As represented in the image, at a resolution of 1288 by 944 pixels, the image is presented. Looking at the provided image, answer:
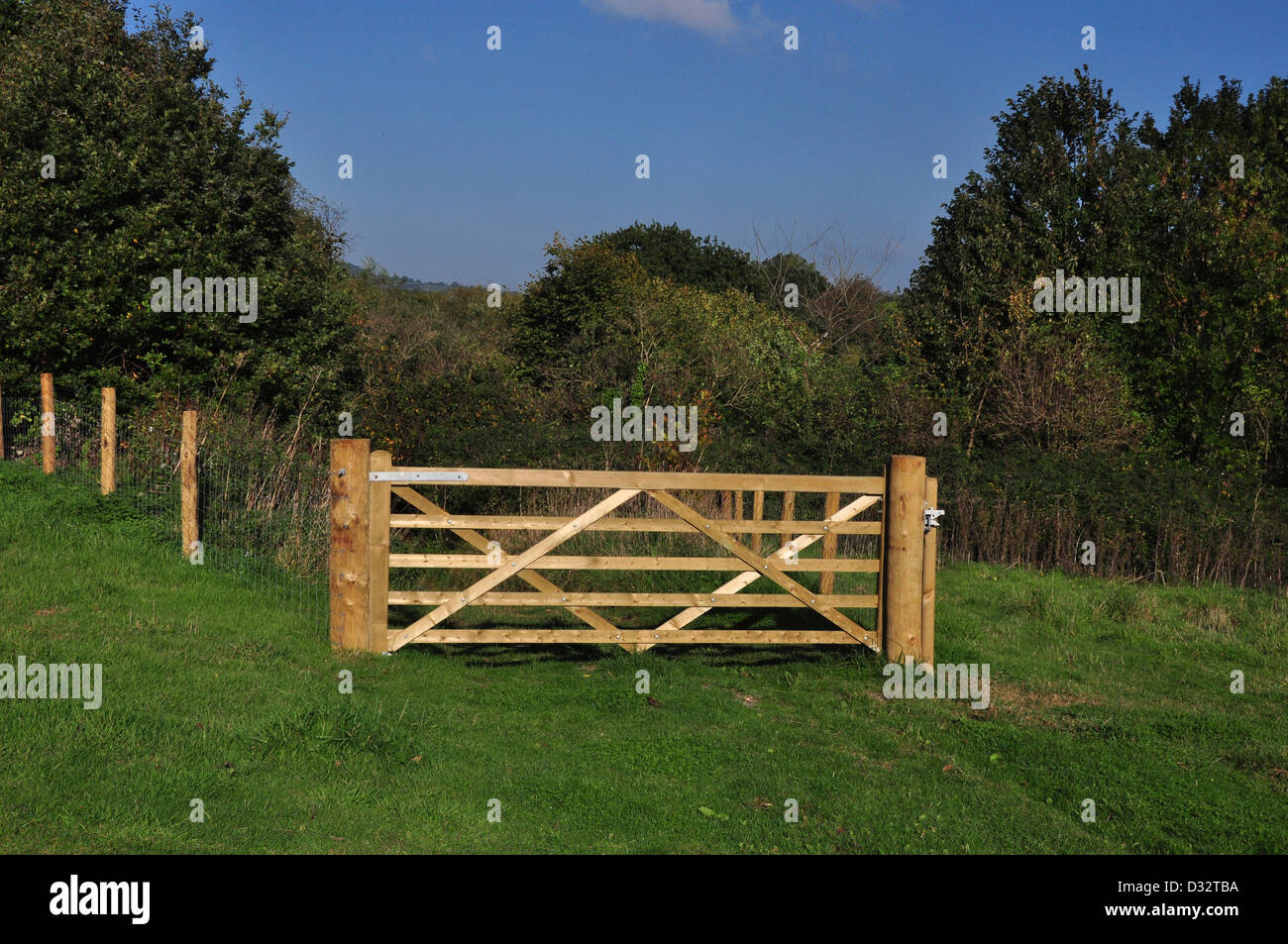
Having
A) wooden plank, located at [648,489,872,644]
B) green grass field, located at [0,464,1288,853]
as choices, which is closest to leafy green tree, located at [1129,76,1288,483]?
green grass field, located at [0,464,1288,853]

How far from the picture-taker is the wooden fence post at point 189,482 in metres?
→ 9.77

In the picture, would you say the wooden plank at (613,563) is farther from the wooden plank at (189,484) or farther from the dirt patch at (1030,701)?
the wooden plank at (189,484)

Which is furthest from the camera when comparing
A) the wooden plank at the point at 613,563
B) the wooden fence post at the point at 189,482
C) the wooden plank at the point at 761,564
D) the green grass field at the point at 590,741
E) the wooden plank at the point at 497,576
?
the wooden fence post at the point at 189,482

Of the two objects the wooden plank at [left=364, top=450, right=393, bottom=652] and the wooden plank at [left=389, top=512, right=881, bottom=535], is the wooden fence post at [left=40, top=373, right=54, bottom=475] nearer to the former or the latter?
the wooden plank at [left=364, top=450, right=393, bottom=652]

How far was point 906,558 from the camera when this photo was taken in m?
7.80

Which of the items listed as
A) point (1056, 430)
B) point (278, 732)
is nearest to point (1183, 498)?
point (1056, 430)

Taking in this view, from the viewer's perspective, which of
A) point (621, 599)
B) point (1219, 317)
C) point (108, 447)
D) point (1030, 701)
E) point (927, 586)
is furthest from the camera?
point (1219, 317)

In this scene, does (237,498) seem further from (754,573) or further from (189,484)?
(754,573)

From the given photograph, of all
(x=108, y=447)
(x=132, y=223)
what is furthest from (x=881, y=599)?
(x=132, y=223)

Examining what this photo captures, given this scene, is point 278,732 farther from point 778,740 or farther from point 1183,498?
point 1183,498

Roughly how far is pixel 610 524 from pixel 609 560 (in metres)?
0.27

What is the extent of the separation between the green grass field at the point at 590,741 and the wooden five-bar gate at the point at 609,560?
0.92 ft

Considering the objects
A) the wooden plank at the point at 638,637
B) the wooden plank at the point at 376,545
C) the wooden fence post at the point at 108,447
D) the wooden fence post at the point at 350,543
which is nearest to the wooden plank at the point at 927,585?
the wooden plank at the point at 638,637

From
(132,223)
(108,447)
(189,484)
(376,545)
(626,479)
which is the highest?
(132,223)
